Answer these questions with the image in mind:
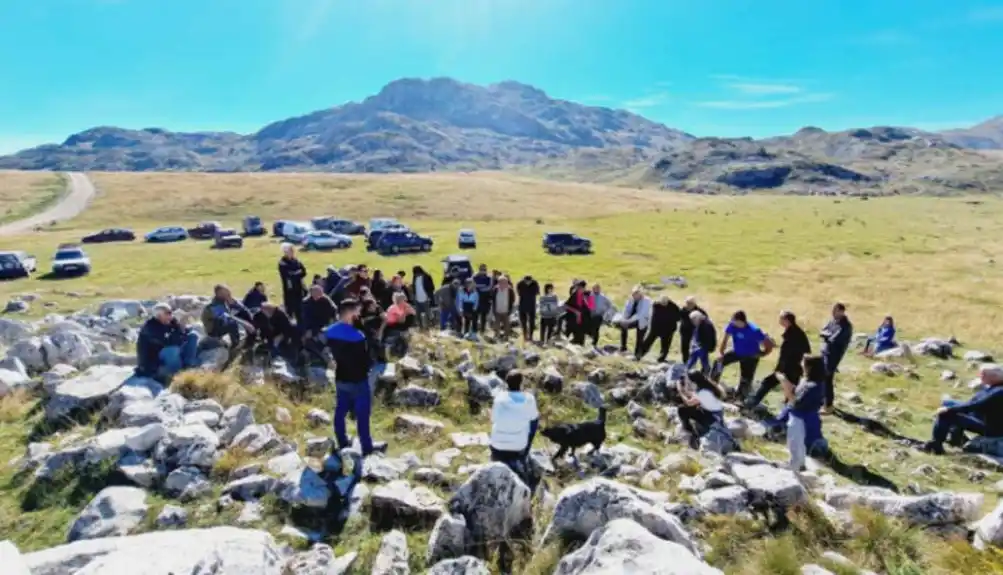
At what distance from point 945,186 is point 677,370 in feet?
721

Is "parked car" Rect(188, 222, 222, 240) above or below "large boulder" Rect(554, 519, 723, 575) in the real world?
above

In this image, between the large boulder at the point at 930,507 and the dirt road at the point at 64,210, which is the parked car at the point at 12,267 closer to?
the dirt road at the point at 64,210

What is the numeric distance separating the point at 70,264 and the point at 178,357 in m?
31.4

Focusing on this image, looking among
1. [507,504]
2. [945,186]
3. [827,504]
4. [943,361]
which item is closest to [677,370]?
[827,504]

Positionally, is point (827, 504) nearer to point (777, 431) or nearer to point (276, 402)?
point (777, 431)

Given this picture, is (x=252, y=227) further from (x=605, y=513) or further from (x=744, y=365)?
(x=605, y=513)

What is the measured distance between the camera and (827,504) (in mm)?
6859

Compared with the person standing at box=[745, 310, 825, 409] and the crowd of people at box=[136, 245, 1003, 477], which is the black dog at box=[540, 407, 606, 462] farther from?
the person standing at box=[745, 310, 825, 409]

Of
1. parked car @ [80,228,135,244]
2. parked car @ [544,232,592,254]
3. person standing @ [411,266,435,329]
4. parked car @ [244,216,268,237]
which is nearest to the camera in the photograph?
person standing @ [411,266,435,329]

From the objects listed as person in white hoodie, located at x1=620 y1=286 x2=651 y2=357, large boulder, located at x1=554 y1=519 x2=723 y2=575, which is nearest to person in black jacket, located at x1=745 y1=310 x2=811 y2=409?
person in white hoodie, located at x1=620 y1=286 x2=651 y2=357

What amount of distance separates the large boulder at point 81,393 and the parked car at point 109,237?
5165cm

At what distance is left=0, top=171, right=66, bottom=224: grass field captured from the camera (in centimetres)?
7688

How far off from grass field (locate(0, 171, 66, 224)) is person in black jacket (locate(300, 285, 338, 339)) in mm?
81237

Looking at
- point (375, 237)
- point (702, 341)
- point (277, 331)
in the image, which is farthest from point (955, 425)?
point (375, 237)
